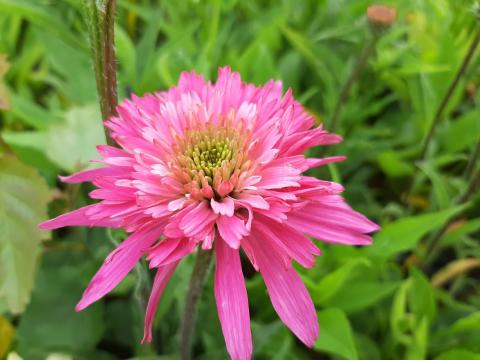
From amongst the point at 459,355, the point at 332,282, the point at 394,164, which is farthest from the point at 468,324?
the point at 394,164

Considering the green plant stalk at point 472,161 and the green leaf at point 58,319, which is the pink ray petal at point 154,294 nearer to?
the green leaf at point 58,319

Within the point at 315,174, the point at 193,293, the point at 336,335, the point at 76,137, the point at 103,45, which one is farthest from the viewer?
the point at 315,174

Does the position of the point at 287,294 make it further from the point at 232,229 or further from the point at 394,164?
the point at 394,164

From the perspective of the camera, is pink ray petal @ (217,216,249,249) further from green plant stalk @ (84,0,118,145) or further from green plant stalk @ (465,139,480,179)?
green plant stalk @ (465,139,480,179)

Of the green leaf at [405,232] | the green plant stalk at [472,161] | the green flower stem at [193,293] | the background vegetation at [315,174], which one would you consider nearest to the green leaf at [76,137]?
the background vegetation at [315,174]

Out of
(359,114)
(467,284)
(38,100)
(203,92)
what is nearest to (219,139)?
(203,92)

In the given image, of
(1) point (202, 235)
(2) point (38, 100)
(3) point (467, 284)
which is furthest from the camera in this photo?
(2) point (38, 100)

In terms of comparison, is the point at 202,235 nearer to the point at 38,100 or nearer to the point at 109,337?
the point at 109,337
